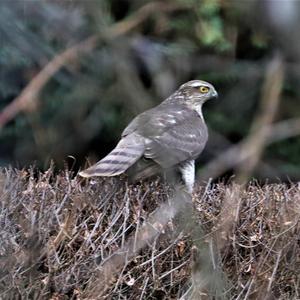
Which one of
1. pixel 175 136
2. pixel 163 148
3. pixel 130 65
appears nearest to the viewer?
pixel 130 65

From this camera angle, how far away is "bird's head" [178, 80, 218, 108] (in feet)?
26.9

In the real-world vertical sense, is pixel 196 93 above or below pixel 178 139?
below

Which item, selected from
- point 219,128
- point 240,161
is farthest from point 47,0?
point 219,128

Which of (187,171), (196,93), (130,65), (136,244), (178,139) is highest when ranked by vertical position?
(130,65)

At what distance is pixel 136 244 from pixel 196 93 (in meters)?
3.80

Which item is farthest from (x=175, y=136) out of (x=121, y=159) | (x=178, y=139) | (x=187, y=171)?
(x=121, y=159)

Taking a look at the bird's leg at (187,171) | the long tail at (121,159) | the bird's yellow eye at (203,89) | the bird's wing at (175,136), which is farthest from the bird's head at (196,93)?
the long tail at (121,159)

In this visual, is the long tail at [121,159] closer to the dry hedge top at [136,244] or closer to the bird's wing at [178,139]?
the bird's wing at [178,139]

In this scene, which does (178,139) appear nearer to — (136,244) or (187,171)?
(187,171)

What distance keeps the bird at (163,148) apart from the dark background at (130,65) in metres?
0.21

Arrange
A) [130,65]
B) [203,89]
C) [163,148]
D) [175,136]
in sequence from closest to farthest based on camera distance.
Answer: [130,65] < [163,148] < [175,136] < [203,89]

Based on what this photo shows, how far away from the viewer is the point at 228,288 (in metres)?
4.83

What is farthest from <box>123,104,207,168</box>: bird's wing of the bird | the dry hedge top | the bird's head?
the dry hedge top

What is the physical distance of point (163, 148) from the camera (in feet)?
20.1
